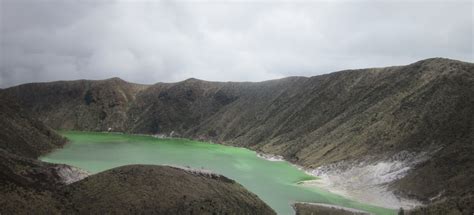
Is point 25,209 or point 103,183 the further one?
point 103,183

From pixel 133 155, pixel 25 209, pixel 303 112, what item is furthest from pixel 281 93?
pixel 25 209

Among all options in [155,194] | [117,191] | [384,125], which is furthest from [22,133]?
[384,125]

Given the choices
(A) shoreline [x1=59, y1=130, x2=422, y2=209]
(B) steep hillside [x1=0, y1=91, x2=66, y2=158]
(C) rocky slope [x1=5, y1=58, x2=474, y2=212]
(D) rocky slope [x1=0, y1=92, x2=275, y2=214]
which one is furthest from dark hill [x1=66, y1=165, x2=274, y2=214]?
(B) steep hillside [x1=0, y1=91, x2=66, y2=158]

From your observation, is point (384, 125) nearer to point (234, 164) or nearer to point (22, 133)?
point (234, 164)

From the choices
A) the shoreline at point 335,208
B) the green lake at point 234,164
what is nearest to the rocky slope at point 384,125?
the green lake at point 234,164

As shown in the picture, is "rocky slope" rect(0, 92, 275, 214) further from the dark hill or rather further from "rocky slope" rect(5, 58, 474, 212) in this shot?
"rocky slope" rect(5, 58, 474, 212)

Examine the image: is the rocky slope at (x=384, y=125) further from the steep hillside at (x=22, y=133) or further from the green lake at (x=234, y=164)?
the steep hillside at (x=22, y=133)

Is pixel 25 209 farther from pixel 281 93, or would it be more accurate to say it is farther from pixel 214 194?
pixel 281 93
